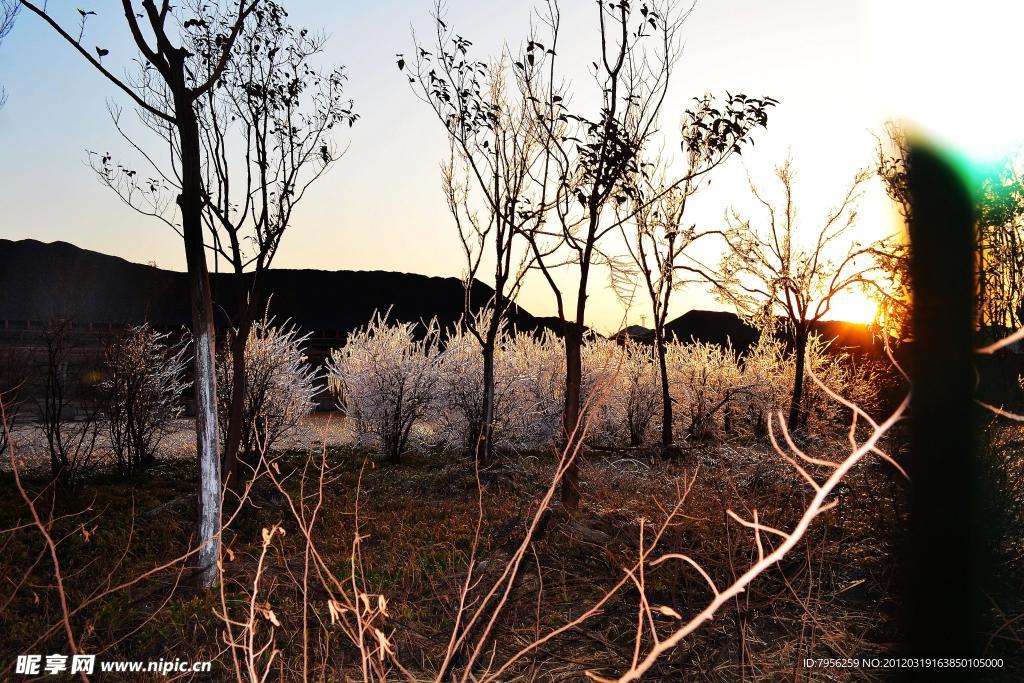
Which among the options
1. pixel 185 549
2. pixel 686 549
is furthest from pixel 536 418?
pixel 686 549

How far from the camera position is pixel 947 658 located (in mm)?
4461

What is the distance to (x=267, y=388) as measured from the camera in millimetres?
10875

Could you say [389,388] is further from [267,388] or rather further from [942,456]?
[942,456]

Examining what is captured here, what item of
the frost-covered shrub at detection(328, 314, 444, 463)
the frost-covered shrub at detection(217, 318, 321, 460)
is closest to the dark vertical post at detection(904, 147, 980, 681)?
the frost-covered shrub at detection(217, 318, 321, 460)

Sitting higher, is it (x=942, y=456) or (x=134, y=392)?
(x=942, y=456)

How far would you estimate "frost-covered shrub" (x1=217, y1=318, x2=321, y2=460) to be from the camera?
10.2 m

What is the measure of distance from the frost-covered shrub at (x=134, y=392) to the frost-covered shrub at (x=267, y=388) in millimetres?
988

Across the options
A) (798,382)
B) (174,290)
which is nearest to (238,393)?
(798,382)

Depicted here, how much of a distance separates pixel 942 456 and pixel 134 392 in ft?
31.9

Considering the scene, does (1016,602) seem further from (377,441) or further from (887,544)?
(377,441)

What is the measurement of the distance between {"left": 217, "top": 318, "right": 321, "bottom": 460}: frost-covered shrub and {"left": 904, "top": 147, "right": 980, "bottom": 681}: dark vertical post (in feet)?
25.0

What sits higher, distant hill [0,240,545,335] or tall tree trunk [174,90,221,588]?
distant hill [0,240,545,335]

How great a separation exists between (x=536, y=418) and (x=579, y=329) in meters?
6.54

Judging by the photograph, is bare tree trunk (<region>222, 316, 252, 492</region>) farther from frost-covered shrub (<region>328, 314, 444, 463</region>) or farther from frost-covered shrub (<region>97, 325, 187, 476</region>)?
frost-covered shrub (<region>328, 314, 444, 463</region>)
